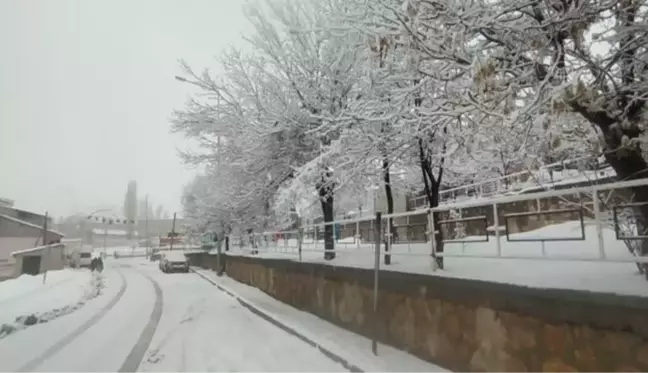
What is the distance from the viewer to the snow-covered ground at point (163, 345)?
25.4ft

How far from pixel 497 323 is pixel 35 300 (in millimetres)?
17753

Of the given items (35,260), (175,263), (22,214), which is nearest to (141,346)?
(175,263)

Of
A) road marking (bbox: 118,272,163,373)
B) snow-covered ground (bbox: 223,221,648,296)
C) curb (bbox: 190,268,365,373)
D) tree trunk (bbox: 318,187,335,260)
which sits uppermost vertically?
tree trunk (bbox: 318,187,335,260)

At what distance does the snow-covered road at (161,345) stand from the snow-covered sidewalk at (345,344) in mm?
246

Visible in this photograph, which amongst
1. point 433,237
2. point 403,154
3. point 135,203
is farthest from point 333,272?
point 135,203

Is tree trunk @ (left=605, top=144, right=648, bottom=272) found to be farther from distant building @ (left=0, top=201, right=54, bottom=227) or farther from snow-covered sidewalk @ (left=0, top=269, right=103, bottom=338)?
distant building @ (left=0, top=201, right=54, bottom=227)

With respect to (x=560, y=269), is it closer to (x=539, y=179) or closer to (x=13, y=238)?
(x=539, y=179)

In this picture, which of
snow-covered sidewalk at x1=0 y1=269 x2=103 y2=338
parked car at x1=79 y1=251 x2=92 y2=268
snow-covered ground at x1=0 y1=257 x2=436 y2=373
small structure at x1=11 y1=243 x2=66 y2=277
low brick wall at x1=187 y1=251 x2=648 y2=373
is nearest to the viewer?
low brick wall at x1=187 y1=251 x2=648 y2=373

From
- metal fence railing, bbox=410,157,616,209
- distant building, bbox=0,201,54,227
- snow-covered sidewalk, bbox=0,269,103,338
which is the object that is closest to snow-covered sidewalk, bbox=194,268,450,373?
metal fence railing, bbox=410,157,616,209

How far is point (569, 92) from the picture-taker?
15.0ft

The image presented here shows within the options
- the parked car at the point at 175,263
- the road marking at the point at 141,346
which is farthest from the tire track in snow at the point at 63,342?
the parked car at the point at 175,263

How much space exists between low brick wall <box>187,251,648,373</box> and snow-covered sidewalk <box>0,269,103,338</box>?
9055 mm

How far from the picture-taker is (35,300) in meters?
18.1

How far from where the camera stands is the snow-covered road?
25.4 feet
